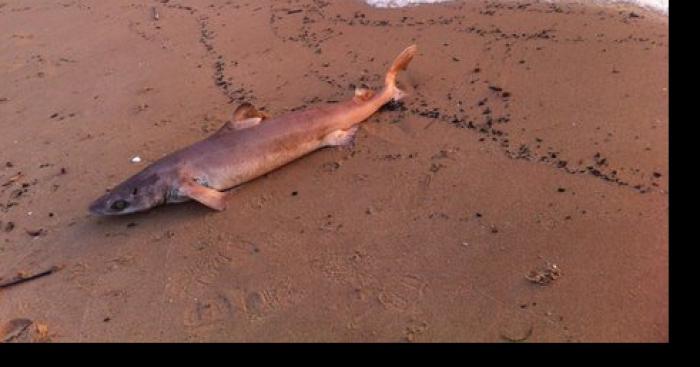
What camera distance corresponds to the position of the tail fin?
569cm

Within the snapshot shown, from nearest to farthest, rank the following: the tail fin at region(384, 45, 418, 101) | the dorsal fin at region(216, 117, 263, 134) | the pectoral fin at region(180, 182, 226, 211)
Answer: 1. the pectoral fin at region(180, 182, 226, 211)
2. the dorsal fin at region(216, 117, 263, 134)
3. the tail fin at region(384, 45, 418, 101)

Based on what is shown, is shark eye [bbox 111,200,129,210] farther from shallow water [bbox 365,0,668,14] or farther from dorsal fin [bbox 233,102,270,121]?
shallow water [bbox 365,0,668,14]

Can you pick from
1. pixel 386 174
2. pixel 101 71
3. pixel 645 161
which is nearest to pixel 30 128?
pixel 101 71

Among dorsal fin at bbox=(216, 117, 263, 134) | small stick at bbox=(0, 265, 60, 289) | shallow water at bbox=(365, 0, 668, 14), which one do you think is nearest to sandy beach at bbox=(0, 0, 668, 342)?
small stick at bbox=(0, 265, 60, 289)

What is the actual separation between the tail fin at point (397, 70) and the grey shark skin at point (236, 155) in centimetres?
23

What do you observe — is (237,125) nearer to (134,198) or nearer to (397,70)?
(134,198)

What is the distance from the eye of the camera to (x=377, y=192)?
4.62 m

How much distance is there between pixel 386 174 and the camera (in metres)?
4.80

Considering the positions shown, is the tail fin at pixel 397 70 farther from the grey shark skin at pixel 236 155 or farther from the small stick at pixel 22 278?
the small stick at pixel 22 278

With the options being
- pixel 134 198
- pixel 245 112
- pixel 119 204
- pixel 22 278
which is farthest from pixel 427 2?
pixel 22 278

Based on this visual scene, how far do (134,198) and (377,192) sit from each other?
75.3 inches

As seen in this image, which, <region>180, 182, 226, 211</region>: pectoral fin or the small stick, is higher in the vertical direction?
<region>180, 182, 226, 211</region>: pectoral fin

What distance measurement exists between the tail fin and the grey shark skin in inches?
9.1

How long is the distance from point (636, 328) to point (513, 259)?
0.81m
